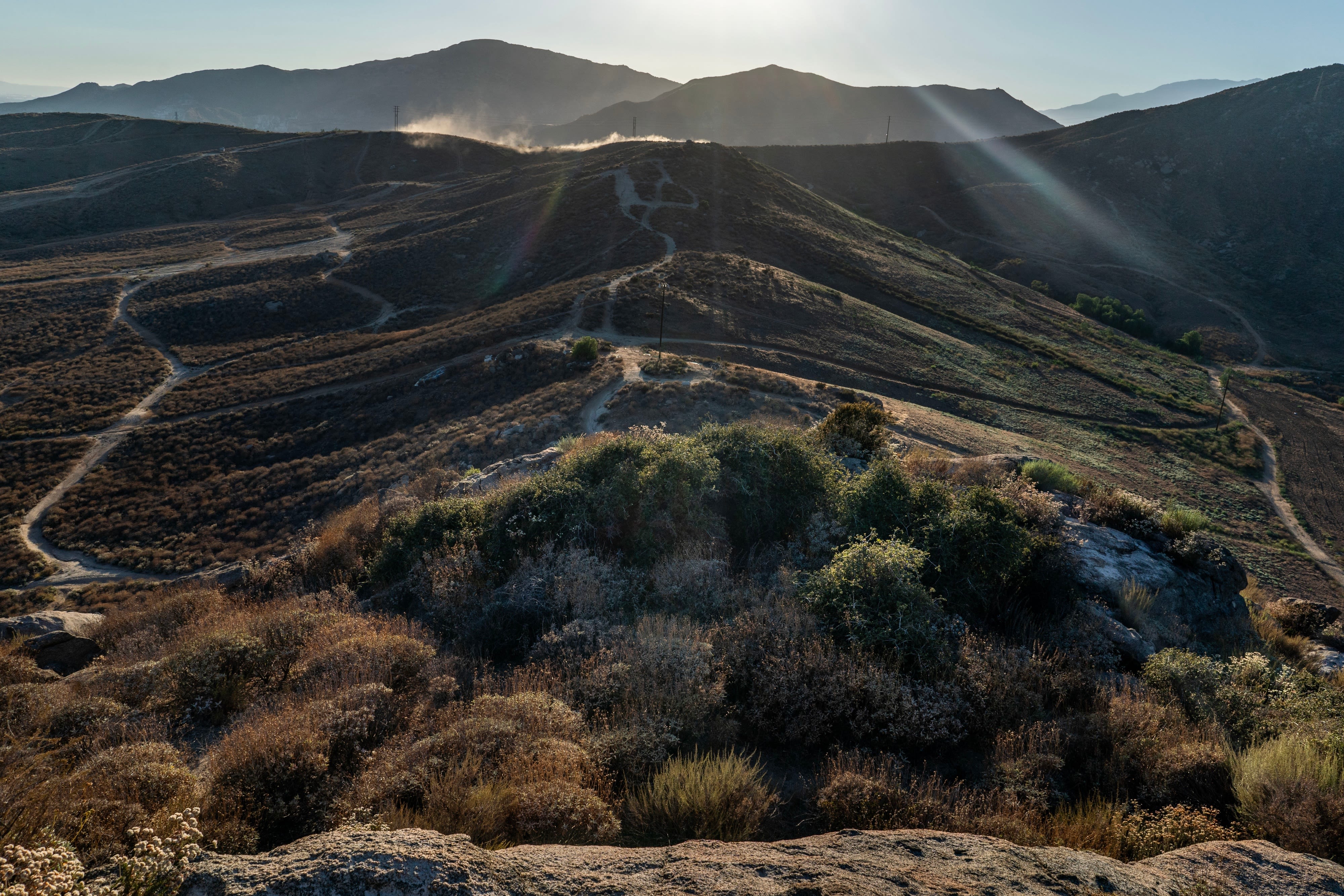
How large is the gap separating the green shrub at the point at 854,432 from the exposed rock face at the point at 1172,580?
13.2ft

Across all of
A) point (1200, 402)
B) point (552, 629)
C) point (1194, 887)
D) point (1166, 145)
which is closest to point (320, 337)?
point (552, 629)

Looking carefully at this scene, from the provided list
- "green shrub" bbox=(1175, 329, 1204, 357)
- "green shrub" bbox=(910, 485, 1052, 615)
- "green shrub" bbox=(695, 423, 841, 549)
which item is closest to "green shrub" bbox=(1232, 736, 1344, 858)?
"green shrub" bbox=(910, 485, 1052, 615)

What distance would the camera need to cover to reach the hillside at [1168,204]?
60.2 metres

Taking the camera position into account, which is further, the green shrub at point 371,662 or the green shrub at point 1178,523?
the green shrub at point 1178,523

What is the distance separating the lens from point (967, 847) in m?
3.61

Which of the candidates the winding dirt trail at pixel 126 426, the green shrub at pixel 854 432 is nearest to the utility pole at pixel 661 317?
the green shrub at pixel 854 432

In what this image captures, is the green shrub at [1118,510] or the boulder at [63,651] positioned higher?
the green shrub at [1118,510]

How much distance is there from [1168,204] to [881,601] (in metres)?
95.6

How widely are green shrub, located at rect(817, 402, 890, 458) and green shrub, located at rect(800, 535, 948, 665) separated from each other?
5.63 meters

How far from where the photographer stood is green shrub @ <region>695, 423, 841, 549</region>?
30.3ft

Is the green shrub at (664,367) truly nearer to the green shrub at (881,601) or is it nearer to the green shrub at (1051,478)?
the green shrub at (1051,478)

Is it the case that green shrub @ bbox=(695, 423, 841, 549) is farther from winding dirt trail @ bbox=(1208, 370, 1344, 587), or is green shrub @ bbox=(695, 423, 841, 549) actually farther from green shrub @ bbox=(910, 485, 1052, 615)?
winding dirt trail @ bbox=(1208, 370, 1344, 587)

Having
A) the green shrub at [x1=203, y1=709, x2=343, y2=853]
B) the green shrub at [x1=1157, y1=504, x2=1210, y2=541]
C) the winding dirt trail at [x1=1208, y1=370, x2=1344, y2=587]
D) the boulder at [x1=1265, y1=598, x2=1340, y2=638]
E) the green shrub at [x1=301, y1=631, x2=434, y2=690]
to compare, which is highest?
the green shrub at [x1=1157, y1=504, x2=1210, y2=541]

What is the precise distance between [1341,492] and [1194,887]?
4041cm
